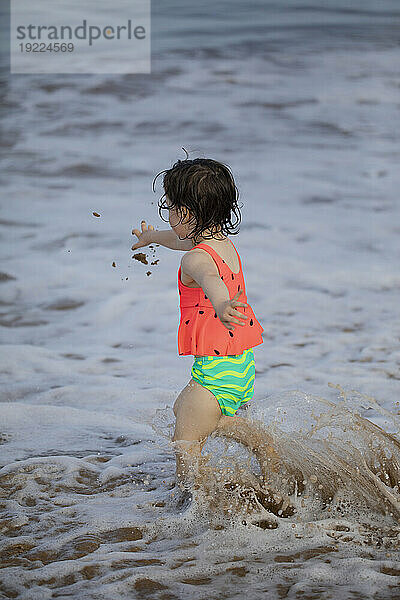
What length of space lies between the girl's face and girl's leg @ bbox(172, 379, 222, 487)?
1.40ft

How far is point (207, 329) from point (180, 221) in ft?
1.01

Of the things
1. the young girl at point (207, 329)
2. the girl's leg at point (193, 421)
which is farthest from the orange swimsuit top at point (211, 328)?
the girl's leg at point (193, 421)

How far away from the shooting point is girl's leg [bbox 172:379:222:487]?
2.07 meters

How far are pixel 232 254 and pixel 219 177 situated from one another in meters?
0.23

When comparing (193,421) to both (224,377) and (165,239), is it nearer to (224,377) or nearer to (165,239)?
(224,377)

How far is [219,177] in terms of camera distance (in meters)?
2.07

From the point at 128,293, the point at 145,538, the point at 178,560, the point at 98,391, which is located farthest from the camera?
the point at 128,293

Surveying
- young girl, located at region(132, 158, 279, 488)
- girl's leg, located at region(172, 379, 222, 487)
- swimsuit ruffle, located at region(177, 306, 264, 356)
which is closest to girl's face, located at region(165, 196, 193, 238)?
young girl, located at region(132, 158, 279, 488)

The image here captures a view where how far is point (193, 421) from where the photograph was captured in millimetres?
2068

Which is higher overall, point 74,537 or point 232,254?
point 232,254

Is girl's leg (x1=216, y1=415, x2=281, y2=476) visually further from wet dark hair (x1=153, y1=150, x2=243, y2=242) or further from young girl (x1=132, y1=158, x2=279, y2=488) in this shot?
wet dark hair (x1=153, y1=150, x2=243, y2=242)

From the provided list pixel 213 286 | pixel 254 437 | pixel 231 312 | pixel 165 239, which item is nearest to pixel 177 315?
pixel 165 239

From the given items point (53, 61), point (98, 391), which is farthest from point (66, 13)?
point (98, 391)

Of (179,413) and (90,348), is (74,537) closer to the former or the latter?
(179,413)
